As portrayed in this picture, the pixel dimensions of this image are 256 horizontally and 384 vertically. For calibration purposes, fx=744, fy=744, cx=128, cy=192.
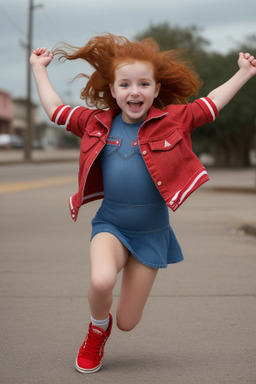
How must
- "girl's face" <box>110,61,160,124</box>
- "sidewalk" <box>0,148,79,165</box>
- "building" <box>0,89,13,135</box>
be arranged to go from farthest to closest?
"building" <box>0,89,13,135</box> → "sidewalk" <box>0,148,79,165</box> → "girl's face" <box>110,61,160,124</box>

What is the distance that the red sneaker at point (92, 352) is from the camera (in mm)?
4141

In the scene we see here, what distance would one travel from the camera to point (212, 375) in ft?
13.5

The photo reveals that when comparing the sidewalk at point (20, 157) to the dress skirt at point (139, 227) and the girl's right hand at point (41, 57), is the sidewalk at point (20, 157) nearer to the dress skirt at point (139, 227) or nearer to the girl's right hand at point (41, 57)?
the girl's right hand at point (41, 57)

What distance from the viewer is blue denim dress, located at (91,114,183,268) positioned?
419 centimetres

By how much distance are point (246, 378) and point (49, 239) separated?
250 inches

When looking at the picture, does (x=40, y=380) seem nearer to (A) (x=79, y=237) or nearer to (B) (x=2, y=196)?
(A) (x=79, y=237)

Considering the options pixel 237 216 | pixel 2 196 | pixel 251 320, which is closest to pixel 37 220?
pixel 237 216

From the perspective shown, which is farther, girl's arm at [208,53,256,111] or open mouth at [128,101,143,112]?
girl's arm at [208,53,256,111]

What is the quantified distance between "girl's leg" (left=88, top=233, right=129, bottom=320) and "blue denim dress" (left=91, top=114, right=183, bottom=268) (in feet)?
0.18

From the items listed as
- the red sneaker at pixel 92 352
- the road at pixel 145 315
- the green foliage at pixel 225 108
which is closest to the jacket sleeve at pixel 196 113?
the red sneaker at pixel 92 352

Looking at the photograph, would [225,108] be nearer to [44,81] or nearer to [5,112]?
[44,81]

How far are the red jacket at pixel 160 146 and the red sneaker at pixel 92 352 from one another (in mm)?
693

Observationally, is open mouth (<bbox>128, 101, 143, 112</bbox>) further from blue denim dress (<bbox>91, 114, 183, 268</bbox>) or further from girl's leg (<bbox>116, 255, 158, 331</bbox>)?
girl's leg (<bbox>116, 255, 158, 331</bbox>)

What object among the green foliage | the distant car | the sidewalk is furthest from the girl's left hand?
the distant car
